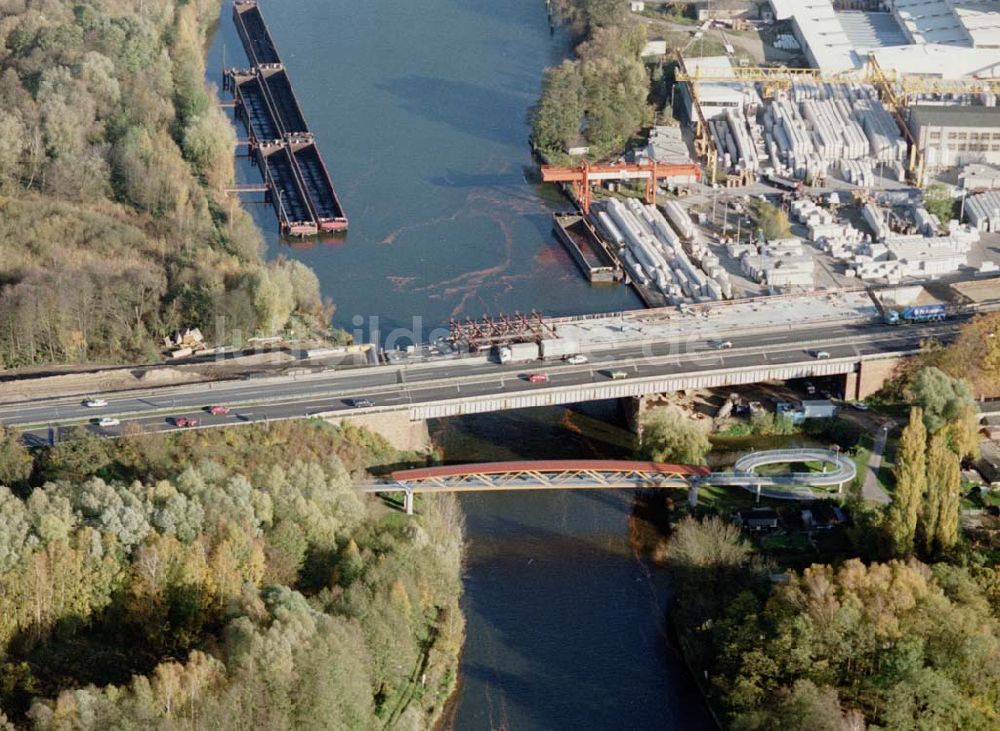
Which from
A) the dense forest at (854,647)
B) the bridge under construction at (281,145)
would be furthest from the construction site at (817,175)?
the dense forest at (854,647)

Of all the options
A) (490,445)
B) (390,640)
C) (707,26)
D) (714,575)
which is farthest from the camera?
(707,26)

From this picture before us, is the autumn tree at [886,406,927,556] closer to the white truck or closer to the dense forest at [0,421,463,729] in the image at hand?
the dense forest at [0,421,463,729]

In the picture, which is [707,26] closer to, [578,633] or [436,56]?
[436,56]

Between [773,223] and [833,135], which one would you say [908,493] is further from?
[833,135]

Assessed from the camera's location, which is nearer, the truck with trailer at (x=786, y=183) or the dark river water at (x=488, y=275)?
the dark river water at (x=488, y=275)

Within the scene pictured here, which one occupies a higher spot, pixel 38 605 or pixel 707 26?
pixel 707 26

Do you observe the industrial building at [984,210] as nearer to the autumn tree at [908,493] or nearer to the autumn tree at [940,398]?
the autumn tree at [940,398]

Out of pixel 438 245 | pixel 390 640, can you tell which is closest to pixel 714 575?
pixel 390 640
